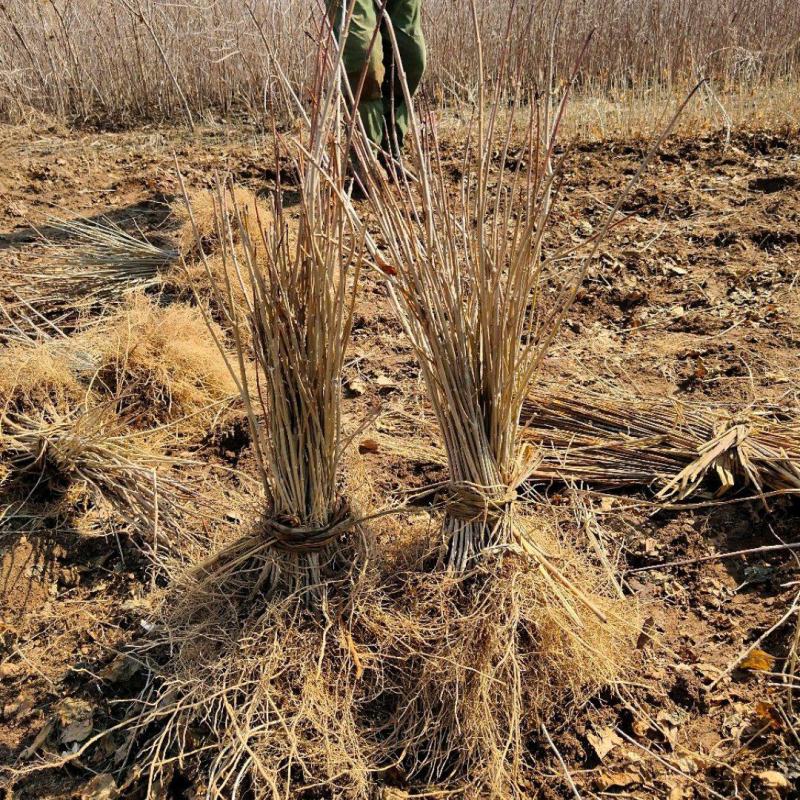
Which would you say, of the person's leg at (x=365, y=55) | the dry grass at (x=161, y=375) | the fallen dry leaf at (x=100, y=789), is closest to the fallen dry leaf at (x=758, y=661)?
the fallen dry leaf at (x=100, y=789)

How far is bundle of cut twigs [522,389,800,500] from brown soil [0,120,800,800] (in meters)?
0.09

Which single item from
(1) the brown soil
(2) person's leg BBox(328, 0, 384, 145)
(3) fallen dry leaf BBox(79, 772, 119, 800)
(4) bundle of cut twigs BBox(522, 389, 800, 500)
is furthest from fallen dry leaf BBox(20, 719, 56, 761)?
(2) person's leg BBox(328, 0, 384, 145)

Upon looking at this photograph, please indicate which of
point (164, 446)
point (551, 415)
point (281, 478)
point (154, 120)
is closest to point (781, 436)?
point (551, 415)

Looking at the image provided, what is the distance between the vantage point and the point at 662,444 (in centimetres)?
240

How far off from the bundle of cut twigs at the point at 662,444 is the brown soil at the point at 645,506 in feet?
0.28

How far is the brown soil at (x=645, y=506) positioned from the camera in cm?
164

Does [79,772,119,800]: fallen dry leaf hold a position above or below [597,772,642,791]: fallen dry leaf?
above

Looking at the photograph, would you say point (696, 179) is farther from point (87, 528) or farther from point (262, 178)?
point (87, 528)

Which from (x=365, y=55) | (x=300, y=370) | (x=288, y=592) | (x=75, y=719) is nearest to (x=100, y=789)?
(x=75, y=719)

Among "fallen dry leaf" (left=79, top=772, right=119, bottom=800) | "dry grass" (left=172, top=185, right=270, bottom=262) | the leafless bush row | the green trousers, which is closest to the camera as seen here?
"fallen dry leaf" (left=79, top=772, right=119, bottom=800)

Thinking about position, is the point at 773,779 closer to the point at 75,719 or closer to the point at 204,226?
the point at 75,719

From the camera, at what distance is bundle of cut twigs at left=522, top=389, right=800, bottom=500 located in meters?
2.23

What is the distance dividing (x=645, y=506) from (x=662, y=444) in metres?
0.24

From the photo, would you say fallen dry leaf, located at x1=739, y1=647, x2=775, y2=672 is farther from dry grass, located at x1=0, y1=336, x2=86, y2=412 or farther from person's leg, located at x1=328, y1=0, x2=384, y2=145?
person's leg, located at x1=328, y1=0, x2=384, y2=145
